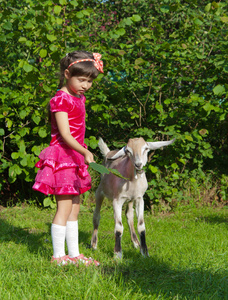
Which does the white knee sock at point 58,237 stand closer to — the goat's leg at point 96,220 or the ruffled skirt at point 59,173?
the ruffled skirt at point 59,173

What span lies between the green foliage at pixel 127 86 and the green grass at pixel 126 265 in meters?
1.17

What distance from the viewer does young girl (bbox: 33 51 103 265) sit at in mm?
3572

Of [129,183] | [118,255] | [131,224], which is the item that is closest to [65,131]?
[129,183]

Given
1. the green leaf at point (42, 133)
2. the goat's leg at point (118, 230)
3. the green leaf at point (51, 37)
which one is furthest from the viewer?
the green leaf at point (42, 133)

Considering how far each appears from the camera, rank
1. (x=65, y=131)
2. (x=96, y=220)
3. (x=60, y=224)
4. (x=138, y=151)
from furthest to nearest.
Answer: (x=96, y=220)
(x=138, y=151)
(x=60, y=224)
(x=65, y=131)

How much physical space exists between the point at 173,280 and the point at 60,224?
1.16 m

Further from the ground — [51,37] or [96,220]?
[51,37]

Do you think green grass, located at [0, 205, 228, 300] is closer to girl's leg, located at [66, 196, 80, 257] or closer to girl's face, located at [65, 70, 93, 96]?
girl's leg, located at [66, 196, 80, 257]

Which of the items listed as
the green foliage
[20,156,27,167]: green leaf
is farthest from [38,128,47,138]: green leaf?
[20,156,27,167]: green leaf

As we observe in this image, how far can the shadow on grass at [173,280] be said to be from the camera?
2855 mm

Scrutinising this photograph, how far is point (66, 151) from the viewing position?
12.1ft

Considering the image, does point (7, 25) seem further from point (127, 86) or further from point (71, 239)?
point (71, 239)

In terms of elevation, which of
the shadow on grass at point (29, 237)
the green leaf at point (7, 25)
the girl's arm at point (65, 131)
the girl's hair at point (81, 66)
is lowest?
the shadow on grass at point (29, 237)

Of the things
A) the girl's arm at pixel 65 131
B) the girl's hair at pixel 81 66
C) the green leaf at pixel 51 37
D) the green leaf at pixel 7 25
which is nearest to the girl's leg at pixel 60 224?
the girl's arm at pixel 65 131
